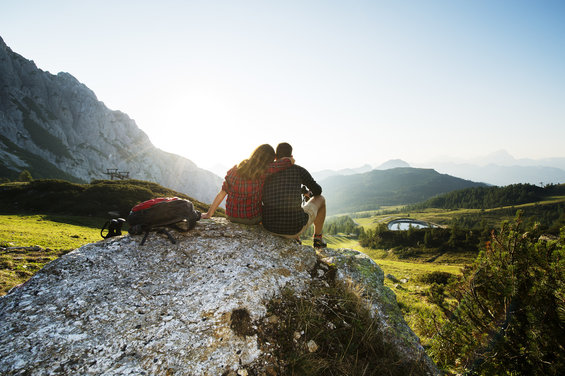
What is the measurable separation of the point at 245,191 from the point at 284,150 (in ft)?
5.91

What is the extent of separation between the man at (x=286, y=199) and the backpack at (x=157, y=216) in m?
2.60

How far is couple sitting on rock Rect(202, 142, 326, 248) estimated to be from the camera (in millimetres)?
6629

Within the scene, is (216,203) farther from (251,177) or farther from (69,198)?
(69,198)

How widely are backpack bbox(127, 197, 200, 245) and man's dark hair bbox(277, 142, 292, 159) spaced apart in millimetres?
3409

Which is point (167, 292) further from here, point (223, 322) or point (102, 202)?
point (102, 202)

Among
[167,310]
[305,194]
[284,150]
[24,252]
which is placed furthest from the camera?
[24,252]

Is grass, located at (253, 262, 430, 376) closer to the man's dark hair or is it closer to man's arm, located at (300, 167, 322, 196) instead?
man's arm, located at (300, 167, 322, 196)

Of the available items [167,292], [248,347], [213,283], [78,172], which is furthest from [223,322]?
[78,172]

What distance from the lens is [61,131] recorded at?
156375 millimetres

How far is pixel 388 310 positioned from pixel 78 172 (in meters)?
202

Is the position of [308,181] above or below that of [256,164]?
below

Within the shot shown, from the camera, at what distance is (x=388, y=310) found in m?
5.90

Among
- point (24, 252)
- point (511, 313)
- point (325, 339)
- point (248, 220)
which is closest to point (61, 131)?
point (24, 252)

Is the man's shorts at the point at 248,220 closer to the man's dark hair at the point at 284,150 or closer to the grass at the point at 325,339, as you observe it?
the man's dark hair at the point at 284,150
